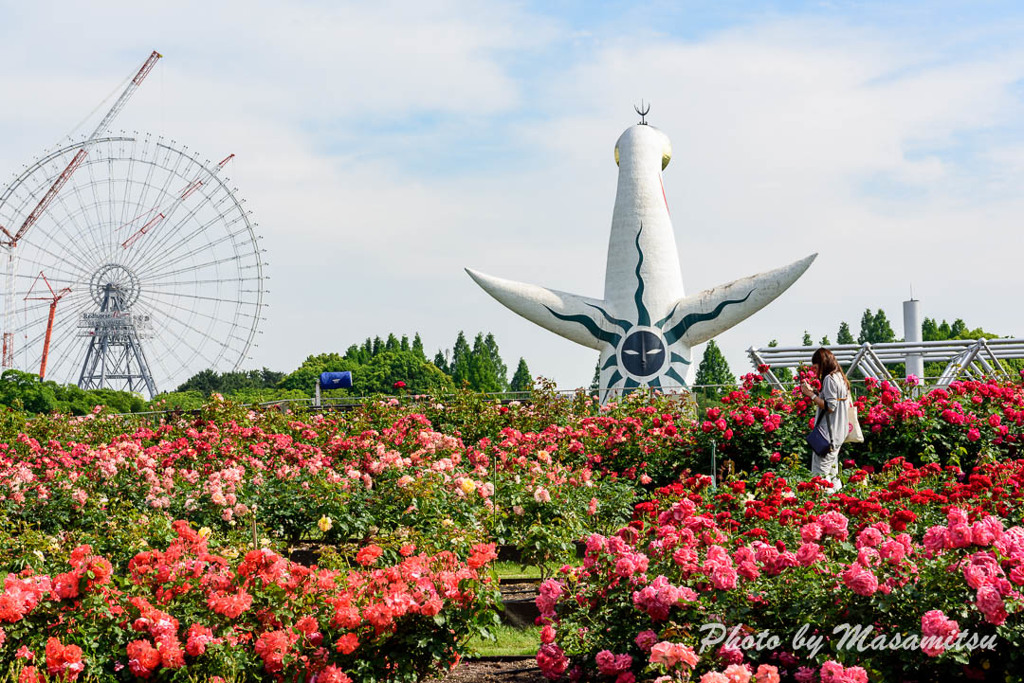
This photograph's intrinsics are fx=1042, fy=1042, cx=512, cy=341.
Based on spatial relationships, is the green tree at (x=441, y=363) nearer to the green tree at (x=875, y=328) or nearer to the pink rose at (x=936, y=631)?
the green tree at (x=875, y=328)

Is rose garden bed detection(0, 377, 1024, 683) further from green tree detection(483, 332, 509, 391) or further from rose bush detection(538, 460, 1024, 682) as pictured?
green tree detection(483, 332, 509, 391)

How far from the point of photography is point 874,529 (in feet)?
12.1

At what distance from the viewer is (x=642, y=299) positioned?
18953mm

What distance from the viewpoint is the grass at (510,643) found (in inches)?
188

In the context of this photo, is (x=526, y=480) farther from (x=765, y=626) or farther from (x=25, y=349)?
(x=25, y=349)

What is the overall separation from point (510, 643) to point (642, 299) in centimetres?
1434

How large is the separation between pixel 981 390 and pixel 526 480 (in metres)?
4.25

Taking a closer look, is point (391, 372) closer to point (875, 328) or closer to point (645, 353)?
point (875, 328)

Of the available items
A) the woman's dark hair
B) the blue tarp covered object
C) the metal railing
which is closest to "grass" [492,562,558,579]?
the woman's dark hair

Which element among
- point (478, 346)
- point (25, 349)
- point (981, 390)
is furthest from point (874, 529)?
point (478, 346)

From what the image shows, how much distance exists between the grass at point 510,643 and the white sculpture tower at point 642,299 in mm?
13057

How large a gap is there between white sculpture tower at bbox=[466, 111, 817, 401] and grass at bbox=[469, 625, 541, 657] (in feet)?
42.8

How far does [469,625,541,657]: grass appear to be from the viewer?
4770mm

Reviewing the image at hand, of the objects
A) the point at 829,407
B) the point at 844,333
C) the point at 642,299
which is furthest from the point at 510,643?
the point at 844,333
